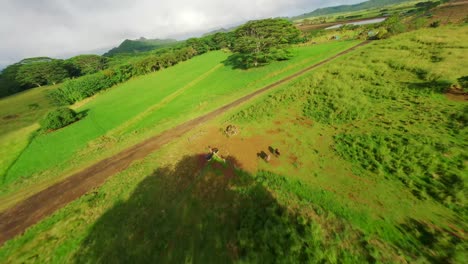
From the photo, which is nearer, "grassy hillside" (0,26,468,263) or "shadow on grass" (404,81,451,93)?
"grassy hillside" (0,26,468,263)

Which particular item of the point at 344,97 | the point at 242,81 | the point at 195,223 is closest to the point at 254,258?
the point at 195,223

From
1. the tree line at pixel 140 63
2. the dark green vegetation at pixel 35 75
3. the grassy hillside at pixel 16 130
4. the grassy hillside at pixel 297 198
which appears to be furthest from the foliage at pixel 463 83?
the dark green vegetation at pixel 35 75

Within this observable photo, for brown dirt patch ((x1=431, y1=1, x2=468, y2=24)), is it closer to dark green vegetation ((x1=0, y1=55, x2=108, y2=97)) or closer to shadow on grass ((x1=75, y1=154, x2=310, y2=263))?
shadow on grass ((x1=75, y1=154, x2=310, y2=263))

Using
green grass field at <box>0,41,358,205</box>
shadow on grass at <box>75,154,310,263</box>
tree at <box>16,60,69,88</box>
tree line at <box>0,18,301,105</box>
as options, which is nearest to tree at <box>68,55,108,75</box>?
tree line at <box>0,18,301,105</box>

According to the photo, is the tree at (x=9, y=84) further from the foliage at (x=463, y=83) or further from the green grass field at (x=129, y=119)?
the foliage at (x=463, y=83)

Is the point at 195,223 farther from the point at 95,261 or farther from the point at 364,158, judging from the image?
the point at 364,158

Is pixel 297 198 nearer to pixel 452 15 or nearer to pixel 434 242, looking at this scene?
pixel 434 242
